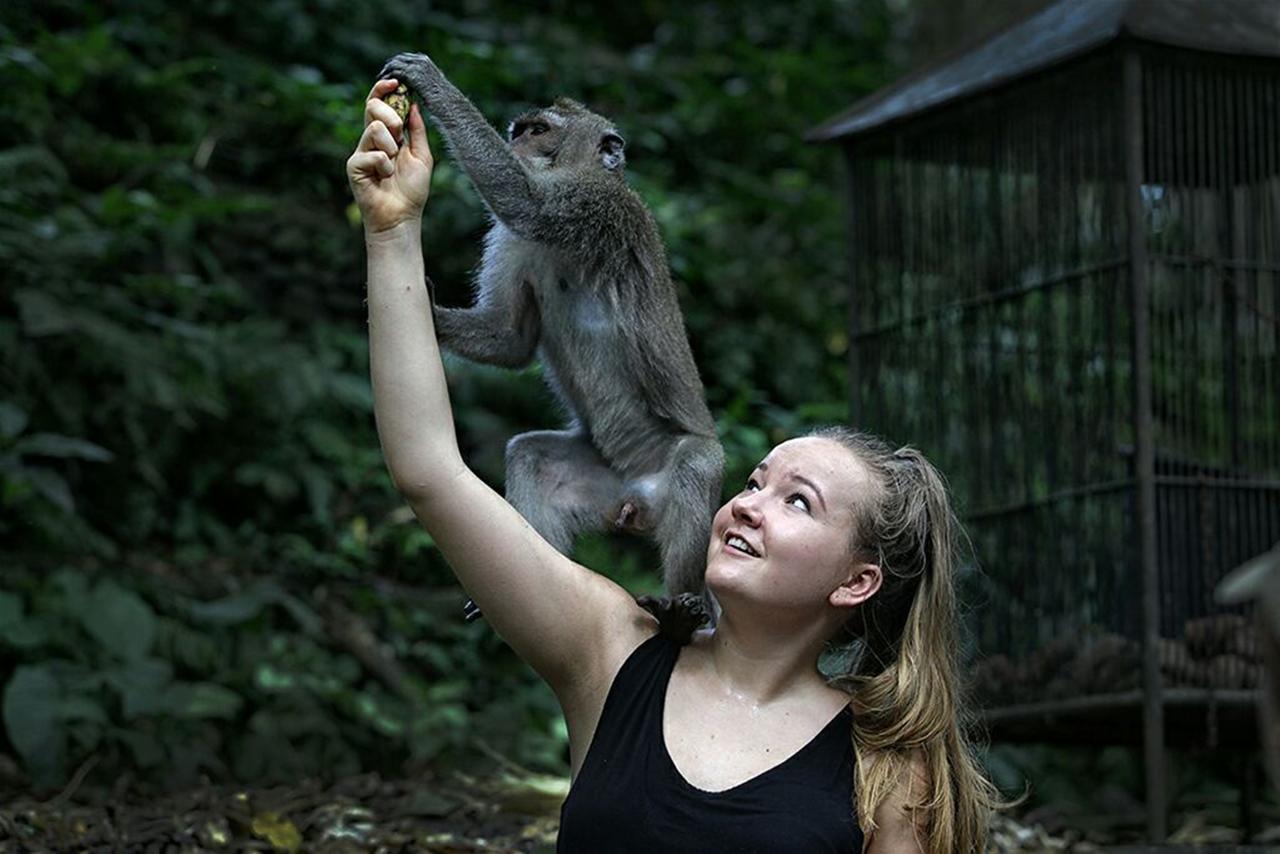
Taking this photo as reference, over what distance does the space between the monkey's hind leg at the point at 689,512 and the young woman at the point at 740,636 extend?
86cm

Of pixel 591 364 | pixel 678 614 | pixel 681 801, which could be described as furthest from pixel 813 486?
pixel 591 364

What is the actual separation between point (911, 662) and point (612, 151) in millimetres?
2052

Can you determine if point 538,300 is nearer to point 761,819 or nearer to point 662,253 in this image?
point 662,253

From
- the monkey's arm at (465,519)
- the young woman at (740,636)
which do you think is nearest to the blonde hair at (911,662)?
the young woman at (740,636)

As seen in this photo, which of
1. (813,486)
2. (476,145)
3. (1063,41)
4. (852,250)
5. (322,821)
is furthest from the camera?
(852,250)

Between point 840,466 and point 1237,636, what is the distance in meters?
3.70

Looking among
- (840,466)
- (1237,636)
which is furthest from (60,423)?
(840,466)

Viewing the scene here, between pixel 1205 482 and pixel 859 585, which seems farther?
pixel 1205 482

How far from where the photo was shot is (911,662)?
10.4 ft

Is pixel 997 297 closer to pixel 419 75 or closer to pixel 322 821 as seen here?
pixel 322 821

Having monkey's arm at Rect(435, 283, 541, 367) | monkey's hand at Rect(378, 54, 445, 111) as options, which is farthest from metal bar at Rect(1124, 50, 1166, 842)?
monkey's hand at Rect(378, 54, 445, 111)

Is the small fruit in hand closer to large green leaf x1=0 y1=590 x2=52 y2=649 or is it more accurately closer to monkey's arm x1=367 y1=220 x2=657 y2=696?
monkey's arm x1=367 y1=220 x2=657 y2=696

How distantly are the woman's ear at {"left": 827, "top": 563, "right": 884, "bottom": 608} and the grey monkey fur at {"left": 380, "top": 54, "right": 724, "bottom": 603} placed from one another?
3.77ft

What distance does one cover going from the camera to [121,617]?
727cm
